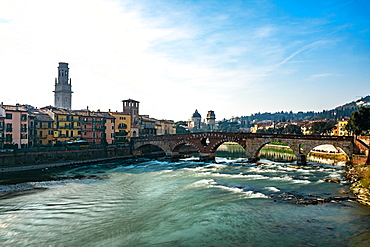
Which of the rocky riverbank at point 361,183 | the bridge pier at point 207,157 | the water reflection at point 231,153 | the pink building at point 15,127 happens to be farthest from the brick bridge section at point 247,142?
the pink building at point 15,127

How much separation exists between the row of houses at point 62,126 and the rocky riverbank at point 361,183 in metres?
40.7

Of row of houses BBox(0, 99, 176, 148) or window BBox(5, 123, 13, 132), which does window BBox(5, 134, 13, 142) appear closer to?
row of houses BBox(0, 99, 176, 148)

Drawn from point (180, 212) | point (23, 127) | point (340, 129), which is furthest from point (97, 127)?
point (340, 129)

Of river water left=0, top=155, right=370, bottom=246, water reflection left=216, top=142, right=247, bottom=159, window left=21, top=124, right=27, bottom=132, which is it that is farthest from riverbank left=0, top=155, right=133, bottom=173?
water reflection left=216, top=142, right=247, bottom=159

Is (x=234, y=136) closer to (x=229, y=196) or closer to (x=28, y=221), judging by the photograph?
(x=229, y=196)

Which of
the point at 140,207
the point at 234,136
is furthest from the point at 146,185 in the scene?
the point at 234,136

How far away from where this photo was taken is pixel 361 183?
25922mm

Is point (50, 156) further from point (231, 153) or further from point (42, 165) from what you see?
point (231, 153)

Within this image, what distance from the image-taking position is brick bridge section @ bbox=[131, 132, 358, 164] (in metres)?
39.2

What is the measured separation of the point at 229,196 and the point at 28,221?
1489cm

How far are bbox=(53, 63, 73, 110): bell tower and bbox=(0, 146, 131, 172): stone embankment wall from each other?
102ft

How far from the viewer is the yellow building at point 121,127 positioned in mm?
59344

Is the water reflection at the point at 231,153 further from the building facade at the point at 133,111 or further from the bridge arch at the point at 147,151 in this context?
the building facade at the point at 133,111

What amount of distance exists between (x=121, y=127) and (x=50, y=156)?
19.2 meters
